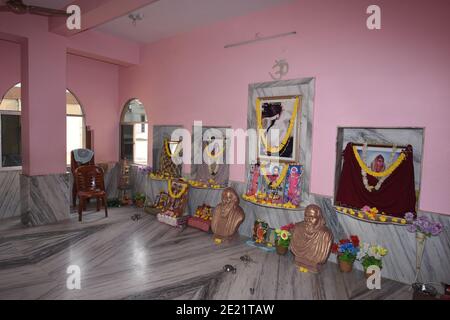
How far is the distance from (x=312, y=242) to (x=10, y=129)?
6.83 m

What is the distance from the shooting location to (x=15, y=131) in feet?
23.1

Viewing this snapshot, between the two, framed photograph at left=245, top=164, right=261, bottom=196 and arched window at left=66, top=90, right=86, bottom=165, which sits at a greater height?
arched window at left=66, top=90, right=86, bottom=165

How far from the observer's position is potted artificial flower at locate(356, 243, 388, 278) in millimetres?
4219

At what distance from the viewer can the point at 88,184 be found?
703cm

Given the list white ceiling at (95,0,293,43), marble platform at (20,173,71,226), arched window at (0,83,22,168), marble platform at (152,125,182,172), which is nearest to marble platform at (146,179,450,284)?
marble platform at (152,125,182,172)

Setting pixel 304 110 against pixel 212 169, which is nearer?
pixel 304 110

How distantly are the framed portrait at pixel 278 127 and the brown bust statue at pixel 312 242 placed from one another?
113 cm

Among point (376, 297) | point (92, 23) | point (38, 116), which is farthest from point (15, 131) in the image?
point (376, 297)

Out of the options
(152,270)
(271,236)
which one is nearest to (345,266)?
(271,236)

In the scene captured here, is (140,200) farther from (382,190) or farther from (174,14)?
(382,190)

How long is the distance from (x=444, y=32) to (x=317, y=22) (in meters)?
1.76

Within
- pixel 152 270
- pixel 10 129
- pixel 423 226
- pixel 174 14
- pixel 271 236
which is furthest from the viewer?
pixel 10 129

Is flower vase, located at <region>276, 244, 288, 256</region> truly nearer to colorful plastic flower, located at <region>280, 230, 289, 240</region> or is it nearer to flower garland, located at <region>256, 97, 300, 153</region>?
colorful plastic flower, located at <region>280, 230, 289, 240</region>

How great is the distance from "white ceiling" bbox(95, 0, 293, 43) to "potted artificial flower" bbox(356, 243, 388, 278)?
161 inches
